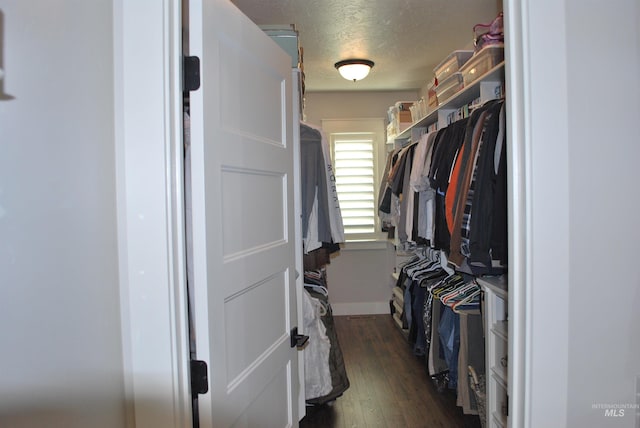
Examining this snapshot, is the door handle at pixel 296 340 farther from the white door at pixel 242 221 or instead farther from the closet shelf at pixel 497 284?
the closet shelf at pixel 497 284

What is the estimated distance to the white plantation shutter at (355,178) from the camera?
4.65 metres

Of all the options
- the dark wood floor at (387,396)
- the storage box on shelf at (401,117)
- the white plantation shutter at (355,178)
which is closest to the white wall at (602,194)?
the dark wood floor at (387,396)

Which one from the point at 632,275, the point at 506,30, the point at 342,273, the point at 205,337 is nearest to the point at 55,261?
the point at 205,337

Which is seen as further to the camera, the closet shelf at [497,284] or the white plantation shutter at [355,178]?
the white plantation shutter at [355,178]

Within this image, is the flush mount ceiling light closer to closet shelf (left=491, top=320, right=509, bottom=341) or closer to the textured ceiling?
the textured ceiling

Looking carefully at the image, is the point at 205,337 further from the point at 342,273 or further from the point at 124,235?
the point at 342,273

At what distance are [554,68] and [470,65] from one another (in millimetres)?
1609

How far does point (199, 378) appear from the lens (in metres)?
1.00

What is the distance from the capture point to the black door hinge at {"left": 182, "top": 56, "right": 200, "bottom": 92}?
99cm

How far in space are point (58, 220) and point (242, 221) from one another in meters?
0.56

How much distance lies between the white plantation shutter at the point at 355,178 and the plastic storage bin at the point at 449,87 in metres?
1.73

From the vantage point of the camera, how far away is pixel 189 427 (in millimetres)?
959

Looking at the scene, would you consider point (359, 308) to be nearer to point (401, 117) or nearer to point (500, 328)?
point (401, 117)

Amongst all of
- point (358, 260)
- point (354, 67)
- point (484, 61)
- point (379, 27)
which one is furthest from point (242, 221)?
point (358, 260)
